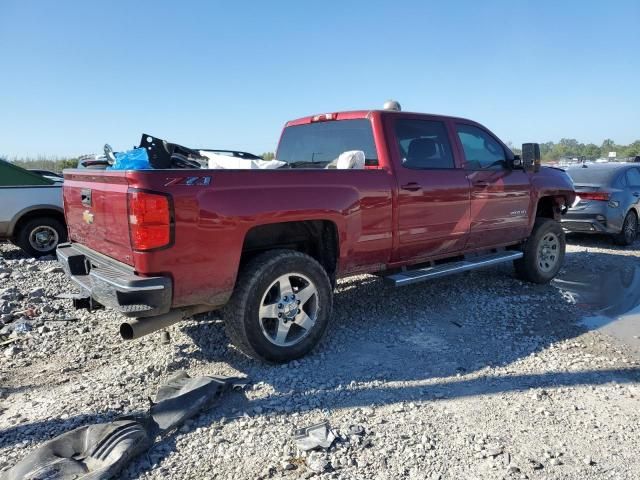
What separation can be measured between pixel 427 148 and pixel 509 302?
82.8 inches

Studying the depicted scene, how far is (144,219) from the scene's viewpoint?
3031 mm

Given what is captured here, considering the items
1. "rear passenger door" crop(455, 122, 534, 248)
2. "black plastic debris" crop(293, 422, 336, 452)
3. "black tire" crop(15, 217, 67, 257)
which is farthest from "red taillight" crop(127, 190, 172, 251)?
"black tire" crop(15, 217, 67, 257)

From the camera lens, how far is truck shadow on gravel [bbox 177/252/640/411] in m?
3.49

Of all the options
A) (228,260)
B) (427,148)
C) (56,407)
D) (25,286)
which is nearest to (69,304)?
(25,286)

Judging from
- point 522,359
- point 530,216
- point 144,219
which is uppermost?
point 144,219

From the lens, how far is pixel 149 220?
3.04m

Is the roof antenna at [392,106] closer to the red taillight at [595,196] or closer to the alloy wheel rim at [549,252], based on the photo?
the alloy wheel rim at [549,252]

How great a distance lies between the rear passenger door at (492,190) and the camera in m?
5.28

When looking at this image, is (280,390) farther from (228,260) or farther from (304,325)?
(228,260)

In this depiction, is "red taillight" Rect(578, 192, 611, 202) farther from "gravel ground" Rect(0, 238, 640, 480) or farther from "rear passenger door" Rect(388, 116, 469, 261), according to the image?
"rear passenger door" Rect(388, 116, 469, 261)

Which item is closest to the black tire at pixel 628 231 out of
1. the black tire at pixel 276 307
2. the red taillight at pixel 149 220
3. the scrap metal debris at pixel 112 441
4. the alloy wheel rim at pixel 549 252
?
the alloy wheel rim at pixel 549 252

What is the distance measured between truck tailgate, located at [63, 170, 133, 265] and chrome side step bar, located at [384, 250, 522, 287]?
236 centimetres

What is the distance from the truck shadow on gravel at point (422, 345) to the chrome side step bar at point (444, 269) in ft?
1.65

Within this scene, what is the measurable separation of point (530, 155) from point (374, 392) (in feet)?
Result: 12.4
